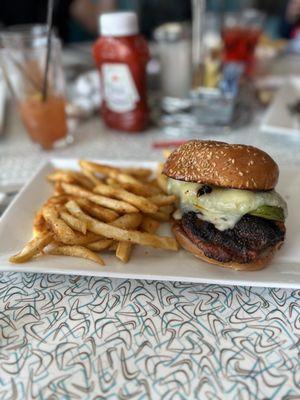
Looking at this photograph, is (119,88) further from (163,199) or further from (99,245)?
(99,245)

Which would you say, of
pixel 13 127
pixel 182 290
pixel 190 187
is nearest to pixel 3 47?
pixel 13 127

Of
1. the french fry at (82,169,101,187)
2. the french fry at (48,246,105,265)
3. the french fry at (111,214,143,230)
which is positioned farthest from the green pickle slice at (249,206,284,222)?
the french fry at (82,169,101,187)

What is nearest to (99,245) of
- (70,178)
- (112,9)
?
(70,178)

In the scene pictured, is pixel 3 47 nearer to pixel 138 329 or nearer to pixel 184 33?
pixel 184 33

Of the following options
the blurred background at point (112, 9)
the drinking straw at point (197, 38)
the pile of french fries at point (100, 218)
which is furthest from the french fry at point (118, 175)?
the blurred background at point (112, 9)

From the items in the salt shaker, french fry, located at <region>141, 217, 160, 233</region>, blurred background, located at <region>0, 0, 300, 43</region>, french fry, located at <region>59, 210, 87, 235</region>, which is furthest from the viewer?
blurred background, located at <region>0, 0, 300, 43</region>

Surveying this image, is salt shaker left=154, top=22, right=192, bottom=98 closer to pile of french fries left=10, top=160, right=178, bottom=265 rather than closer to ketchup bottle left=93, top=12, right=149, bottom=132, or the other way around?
ketchup bottle left=93, top=12, right=149, bottom=132

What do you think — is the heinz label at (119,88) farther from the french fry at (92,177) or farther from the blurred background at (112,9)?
the blurred background at (112,9)

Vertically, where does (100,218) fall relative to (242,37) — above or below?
below
